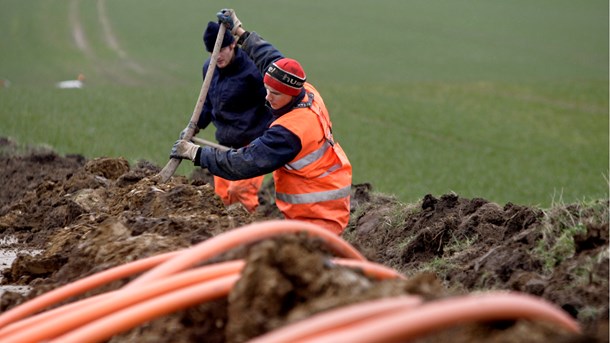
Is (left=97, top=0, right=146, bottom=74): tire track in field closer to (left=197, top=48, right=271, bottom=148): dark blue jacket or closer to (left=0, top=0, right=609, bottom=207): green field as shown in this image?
(left=0, top=0, right=609, bottom=207): green field

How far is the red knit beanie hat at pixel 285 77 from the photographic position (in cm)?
614

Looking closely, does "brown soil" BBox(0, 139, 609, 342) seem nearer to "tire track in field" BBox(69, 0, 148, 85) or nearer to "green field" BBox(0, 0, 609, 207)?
"green field" BBox(0, 0, 609, 207)

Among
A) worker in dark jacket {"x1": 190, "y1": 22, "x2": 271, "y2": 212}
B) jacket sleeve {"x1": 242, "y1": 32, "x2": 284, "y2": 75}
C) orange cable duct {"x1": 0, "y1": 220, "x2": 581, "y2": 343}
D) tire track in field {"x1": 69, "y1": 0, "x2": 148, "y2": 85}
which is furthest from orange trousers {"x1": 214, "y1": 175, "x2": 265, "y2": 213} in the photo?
tire track in field {"x1": 69, "y1": 0, "x2": 148, "y2": 85}

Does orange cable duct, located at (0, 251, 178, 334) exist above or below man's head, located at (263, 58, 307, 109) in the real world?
below

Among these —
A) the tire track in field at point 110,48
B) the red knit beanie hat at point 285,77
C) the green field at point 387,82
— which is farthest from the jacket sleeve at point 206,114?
the tire track in field at point 110,48

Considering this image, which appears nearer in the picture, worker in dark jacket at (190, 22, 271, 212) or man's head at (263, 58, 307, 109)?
man's head at (263, 58, 307, 109)

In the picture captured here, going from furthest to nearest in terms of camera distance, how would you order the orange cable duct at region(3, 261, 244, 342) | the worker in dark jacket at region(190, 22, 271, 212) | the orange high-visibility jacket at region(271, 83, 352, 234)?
the worker in dark jacket at region(190, 22, 271, 212), the orange high-visibility jacket at region(271, 83, 352, 234), the orange cable duct at region(3, 261, 244, 342)

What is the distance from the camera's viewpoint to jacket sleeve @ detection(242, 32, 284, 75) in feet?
24.5

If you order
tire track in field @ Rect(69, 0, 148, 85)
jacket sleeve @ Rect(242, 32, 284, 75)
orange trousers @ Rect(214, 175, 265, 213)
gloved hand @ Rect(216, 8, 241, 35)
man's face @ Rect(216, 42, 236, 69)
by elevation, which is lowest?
tire track in field @ Rect(69, 0, 148, 85)

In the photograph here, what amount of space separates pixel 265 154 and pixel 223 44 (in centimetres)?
218

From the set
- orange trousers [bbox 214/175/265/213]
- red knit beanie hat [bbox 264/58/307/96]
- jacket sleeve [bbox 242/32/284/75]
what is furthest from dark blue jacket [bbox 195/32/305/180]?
orange trousers [bbox 214/175/265/213]

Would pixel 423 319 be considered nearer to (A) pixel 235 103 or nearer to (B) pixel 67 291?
(B) pixel 67 291

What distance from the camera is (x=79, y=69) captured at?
3086 centimetres

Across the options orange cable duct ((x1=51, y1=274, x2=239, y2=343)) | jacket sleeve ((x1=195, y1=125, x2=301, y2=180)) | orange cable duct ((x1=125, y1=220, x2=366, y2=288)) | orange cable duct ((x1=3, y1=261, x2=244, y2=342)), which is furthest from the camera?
jacket sleeve ((x1=195, y1=125, x2=301, y2=180))
